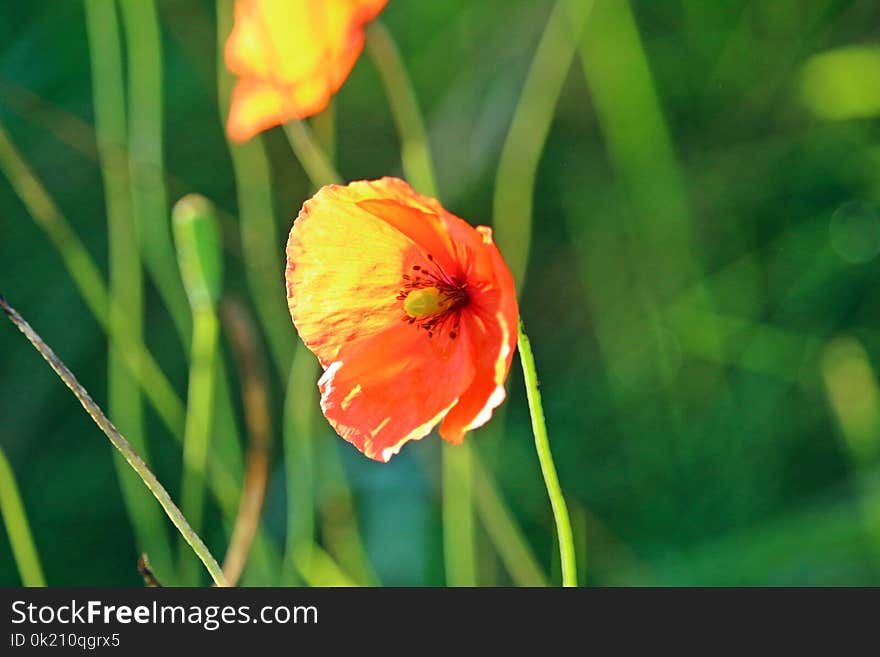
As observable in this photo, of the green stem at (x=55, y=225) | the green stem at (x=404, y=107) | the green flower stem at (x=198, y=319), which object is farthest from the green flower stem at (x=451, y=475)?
the green stem at (x=55, y=225)

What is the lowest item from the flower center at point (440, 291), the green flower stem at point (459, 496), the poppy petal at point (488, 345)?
the poppy petal at point (488, 345)

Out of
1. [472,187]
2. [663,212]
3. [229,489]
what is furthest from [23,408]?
[663,212]

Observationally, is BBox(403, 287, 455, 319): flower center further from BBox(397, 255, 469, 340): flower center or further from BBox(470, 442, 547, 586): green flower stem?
BBox(470, 442, 547, 586): green flower stem

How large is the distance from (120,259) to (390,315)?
11.4 inches

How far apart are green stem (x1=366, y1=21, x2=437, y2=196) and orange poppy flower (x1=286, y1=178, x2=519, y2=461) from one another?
0.40 ft

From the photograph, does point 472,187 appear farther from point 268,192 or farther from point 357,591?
point 357,591

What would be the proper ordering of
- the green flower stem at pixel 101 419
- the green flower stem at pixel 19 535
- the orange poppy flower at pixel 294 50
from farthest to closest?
1. the green flower stem at pixel 19 535
2. the orange poppy flower at pixel 294 50
3. the green flower stem at pixel 101 419

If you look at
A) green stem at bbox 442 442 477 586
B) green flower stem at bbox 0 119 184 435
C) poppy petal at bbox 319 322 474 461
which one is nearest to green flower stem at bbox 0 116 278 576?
green flower stem at bbox 0 119 184 435

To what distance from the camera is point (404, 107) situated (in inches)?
23.4

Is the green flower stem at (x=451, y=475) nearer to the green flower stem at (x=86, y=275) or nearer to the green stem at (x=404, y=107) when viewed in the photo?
the green stem at (x=404, y=107)

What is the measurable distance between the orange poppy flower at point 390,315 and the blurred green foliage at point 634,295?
24 cm

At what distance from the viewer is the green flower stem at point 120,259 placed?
600 millimetres

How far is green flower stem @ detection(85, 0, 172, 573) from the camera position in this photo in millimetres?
600

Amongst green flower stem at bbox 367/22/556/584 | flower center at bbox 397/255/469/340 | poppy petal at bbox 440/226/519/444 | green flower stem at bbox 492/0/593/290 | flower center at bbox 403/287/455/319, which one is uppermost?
green flower stem at bbox 492/0/593/290
